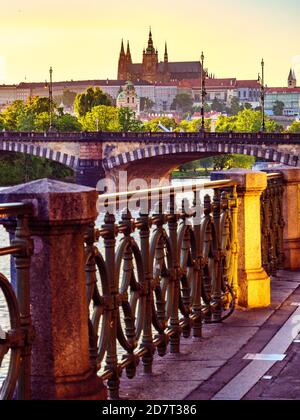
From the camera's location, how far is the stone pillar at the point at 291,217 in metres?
9.05

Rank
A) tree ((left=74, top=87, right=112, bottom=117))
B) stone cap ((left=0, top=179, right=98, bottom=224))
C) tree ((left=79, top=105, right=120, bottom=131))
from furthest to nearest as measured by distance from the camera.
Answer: tree ((left=74, top=87, right=112, bottom=117))
tree ((left=79, top=105, right=120, bottom=131))
stone cap ((left=0, top=179, right=98, bottom=224))

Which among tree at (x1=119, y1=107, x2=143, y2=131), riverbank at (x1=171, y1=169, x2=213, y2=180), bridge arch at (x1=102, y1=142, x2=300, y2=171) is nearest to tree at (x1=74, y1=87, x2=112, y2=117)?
tree at (x1=119, y1=107, x2=143, y2=131)

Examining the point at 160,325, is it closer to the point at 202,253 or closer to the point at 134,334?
the point at 134,334

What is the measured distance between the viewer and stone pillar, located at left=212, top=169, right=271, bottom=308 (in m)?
7.14

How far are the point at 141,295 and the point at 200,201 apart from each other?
125 cm

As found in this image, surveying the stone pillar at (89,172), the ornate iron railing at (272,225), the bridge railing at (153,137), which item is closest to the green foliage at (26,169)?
the bridge railing at (153,137)

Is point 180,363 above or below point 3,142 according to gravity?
below

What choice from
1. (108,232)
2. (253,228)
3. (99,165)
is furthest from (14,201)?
(99,165)

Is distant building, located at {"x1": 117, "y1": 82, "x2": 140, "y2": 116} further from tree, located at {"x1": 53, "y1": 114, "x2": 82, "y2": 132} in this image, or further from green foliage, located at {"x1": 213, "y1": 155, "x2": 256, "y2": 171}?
tree, located at {"x1": 53, "y1": 114, "x2": 82, "y2": 132}

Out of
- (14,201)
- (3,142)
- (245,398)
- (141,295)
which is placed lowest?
(245,398)

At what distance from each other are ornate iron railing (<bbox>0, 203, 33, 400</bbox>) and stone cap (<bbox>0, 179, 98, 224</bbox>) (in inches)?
1.9

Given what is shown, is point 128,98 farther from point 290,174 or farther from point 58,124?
point 290,174

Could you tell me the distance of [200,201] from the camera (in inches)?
249

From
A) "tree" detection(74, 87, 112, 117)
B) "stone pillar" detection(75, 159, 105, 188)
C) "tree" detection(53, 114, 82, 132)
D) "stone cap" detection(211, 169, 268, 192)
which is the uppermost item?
"tree" detection(74, 87, 112, 117)
